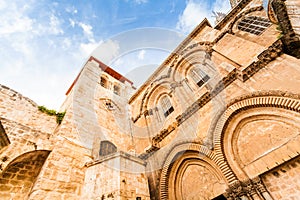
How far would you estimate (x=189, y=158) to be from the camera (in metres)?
5.90

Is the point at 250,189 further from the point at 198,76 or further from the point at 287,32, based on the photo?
the point at 198,76

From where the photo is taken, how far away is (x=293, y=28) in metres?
4.24

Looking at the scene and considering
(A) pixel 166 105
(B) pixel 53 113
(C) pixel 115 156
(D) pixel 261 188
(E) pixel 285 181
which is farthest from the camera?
(A) pixel 166 105

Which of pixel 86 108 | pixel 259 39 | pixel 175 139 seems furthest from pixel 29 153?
pixel 259 39

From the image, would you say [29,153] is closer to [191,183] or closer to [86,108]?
[86,108]

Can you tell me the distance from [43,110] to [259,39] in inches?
359

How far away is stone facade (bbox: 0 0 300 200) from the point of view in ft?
13.3

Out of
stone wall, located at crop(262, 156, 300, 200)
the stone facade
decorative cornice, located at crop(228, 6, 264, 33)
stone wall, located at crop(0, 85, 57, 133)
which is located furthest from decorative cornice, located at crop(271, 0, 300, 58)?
stone wall, located at crop(0, 85, 57, 133)

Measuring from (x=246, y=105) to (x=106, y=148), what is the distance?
6.04 metres

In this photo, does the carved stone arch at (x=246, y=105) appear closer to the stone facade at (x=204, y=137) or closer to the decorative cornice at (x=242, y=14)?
the stone facade at (x=204, y=137)

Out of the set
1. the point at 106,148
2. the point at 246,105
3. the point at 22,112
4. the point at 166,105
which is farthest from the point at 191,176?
the point at 22,112

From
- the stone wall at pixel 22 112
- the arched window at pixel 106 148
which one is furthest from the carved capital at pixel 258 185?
the stone wall at pixel 22 112

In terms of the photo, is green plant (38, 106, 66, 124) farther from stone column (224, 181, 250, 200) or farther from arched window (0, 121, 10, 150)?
stone column (224, 181, 250, 200)

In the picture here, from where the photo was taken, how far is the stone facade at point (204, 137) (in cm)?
405
